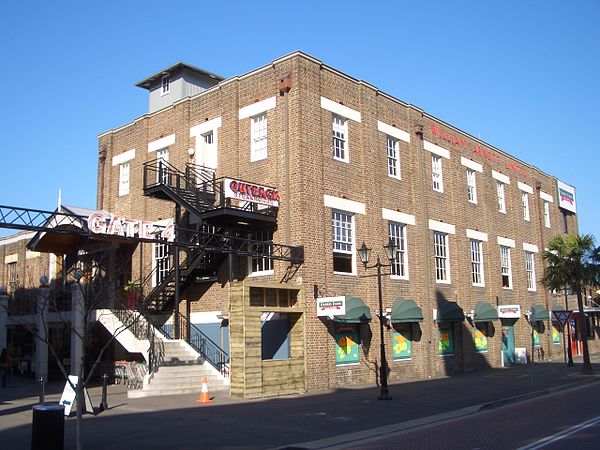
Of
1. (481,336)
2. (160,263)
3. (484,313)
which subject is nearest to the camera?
(160,263)

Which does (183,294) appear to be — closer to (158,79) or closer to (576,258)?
(158,79)

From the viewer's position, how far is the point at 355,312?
21453 millimetres

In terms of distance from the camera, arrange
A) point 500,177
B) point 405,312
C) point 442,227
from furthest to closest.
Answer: point 500,177
point 442,227
point 405,312

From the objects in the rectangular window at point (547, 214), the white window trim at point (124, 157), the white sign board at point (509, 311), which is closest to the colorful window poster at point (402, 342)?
the white sign board at point (509, 311)

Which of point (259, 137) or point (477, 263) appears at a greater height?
point (259, 137)

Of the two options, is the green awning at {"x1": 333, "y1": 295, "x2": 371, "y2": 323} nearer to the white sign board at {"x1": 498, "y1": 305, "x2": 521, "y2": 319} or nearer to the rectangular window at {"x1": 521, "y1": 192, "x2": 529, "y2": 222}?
the white sign board at {"x1": 498, "y1": 305, "x2": 521, "y2": 319}

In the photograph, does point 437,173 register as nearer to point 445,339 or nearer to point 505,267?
point 445,339

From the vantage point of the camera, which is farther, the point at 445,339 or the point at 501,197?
the point at 501,197

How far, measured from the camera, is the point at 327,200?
73.7ft

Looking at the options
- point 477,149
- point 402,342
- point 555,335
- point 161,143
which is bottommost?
point 555,335

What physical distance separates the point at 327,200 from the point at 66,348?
16.3 metres

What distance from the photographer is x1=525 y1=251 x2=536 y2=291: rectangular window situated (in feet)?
121

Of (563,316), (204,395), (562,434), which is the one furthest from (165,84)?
(562,434)

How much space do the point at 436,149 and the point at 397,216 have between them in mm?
5307
